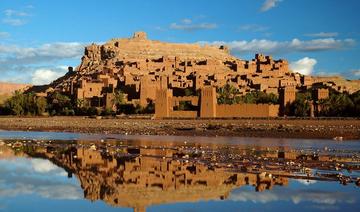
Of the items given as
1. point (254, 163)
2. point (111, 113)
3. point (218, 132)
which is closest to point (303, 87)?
point (111, 113)

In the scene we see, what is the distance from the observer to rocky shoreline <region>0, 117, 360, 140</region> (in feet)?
131

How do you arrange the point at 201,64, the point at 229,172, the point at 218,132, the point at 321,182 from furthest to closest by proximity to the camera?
the point at 201,64
the point at 218,132
the point at 229,172
the point at 321,182

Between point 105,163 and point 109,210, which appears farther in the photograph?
point 105,163

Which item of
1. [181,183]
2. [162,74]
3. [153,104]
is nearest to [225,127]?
[153,104]

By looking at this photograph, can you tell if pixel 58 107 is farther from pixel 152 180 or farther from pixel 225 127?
pixel 152 180

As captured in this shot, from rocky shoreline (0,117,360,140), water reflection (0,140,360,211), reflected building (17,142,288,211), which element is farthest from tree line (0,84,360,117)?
reflected building (17,142,288,211)

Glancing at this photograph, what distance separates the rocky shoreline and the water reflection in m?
17.8

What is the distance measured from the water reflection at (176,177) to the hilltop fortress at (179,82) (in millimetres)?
33705

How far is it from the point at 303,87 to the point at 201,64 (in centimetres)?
2017

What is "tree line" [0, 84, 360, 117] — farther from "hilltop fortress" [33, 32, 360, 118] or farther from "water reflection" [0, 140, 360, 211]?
"water reflection" [0, 140, 360, 211]

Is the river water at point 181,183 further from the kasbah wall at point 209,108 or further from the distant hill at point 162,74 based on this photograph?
the distant hill at point 162,74

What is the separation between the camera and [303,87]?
73812 millimetres

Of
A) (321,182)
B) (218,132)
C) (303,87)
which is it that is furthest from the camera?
(303,87)

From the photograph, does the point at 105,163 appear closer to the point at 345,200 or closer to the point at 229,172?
the point at 229,172
